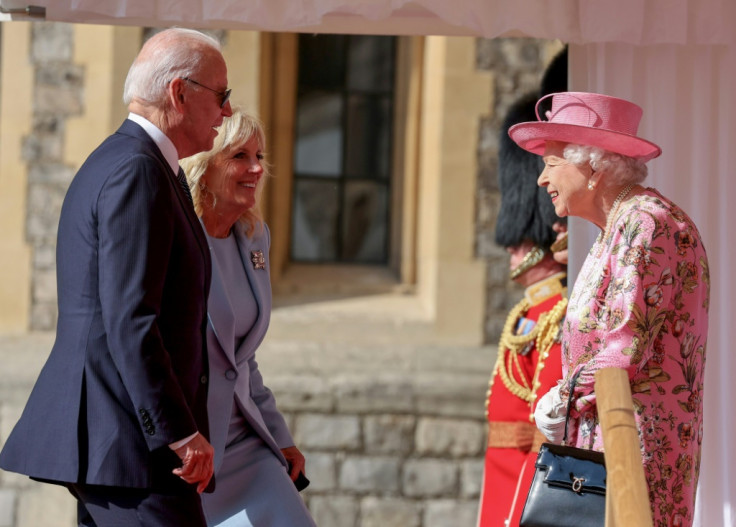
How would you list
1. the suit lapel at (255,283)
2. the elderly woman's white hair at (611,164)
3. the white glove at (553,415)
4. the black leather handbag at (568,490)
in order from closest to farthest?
the black leather handbag at (568,490)
the white glove at (553,415)
the elderly woman's white hair at (611,164)
the suit lapel at (255,283)

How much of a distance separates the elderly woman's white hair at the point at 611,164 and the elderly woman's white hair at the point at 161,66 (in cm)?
100

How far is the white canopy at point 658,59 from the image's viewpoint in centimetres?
346

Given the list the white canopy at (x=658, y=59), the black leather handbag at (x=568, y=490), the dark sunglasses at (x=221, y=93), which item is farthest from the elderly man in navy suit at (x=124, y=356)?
the white canopy at (x=658, y=59)

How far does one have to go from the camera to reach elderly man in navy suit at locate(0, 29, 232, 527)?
8.05 feet

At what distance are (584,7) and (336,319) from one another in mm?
3569

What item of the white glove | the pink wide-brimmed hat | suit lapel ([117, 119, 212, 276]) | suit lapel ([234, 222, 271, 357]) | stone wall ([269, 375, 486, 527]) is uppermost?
the pink wide-brimmed hat

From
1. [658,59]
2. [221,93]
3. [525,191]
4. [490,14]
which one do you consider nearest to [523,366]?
[525,191]

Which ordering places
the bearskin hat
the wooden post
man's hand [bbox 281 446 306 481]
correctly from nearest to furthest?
the wooden post → man's hand [bbox 281 446 306 481] → the bearskin hat

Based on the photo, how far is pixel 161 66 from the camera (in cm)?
271

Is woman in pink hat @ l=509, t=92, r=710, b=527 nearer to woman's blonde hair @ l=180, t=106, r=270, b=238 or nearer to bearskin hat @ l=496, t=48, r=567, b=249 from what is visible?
woman's blonde hair @ l=180, t=106, r=270, b=238

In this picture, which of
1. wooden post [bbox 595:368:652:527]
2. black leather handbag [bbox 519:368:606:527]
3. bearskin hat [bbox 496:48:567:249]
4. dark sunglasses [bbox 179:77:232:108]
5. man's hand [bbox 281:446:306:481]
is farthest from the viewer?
bearskin hat [bbox 496:48:567:249]

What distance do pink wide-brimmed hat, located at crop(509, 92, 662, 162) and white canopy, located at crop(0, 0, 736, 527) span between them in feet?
1.42

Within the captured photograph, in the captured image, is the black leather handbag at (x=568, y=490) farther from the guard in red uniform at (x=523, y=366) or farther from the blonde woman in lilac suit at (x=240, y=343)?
the guard in red uniform at (x=523, y=366)

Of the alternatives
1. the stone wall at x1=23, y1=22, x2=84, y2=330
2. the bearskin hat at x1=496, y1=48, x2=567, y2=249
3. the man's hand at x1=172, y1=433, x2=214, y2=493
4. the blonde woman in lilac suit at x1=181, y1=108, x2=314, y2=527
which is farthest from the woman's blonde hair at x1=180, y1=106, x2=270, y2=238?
the stone wall at x1=23, y1=22, x2=84, y2=330
